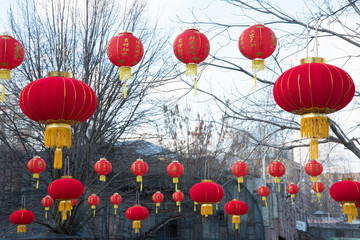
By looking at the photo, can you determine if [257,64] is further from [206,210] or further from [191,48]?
[206,210]

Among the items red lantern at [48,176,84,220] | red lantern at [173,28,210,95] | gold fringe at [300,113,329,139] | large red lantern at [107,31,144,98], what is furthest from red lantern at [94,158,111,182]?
gold fringe at [300,113,329,139]

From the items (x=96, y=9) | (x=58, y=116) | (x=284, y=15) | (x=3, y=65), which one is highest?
(x=96, y=9)

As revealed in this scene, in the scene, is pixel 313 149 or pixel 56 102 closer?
pixel 56 102

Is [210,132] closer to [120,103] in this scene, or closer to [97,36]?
[120,103]

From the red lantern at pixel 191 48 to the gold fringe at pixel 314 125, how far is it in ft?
6.26

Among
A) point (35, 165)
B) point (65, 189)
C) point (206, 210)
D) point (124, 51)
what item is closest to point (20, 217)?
point (35, 165)

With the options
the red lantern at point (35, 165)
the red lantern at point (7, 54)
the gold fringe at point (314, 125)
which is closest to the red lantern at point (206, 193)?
the red lantern at point (35, 165)

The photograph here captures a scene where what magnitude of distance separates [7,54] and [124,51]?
5.67 ft

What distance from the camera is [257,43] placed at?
571 cm

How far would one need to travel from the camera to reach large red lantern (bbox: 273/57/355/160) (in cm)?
421

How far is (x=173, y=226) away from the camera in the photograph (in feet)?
68.4

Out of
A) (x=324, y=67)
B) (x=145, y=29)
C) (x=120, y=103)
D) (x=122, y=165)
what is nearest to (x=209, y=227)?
(x=122, y=165)

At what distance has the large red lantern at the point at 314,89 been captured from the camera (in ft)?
13.8

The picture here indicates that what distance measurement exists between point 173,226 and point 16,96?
1131 cm
